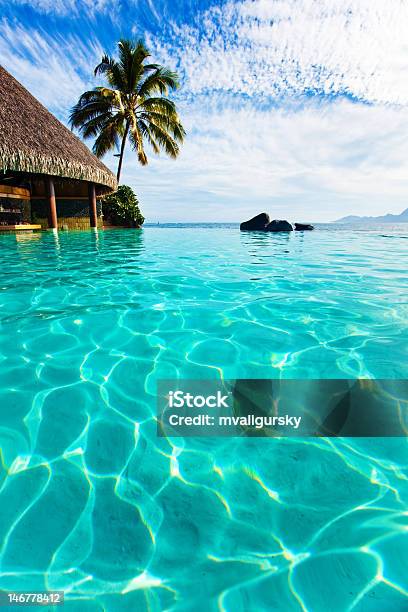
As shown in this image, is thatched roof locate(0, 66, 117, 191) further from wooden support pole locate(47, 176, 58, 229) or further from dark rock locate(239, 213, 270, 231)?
dark rock locate(239, 213, 270, 231)

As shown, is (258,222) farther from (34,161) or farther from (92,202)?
(34,161)

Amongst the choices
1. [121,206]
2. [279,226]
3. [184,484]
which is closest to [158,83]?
[121,206]

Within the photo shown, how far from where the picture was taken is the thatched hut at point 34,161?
30.6 ft

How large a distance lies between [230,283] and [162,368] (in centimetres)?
283

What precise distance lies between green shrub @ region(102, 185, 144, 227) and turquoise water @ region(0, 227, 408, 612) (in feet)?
54.8

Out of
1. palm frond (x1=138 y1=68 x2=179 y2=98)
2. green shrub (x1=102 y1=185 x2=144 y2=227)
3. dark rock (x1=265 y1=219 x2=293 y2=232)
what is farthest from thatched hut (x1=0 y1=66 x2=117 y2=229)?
dark rock (x1=265 y1=219 x2=293 y2=232)

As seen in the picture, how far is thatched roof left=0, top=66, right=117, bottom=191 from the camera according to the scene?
914cm

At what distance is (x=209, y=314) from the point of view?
11.3 feet

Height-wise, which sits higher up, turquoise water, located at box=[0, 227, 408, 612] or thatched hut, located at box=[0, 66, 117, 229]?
thatched hut, located at box=[0, 66, 117, 229]

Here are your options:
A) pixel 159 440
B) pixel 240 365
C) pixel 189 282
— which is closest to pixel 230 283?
pixel 189 282

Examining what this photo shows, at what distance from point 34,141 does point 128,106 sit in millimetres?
8147

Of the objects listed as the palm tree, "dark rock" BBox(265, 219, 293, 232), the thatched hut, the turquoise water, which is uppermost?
the palm tree

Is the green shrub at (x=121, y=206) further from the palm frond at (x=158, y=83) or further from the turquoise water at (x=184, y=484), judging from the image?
the turquoise water at (x=184, y=484)

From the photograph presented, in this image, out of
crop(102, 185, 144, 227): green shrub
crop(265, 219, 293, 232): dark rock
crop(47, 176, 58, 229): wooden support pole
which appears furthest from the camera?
crop(265, 219, 293, 232): dark rock
